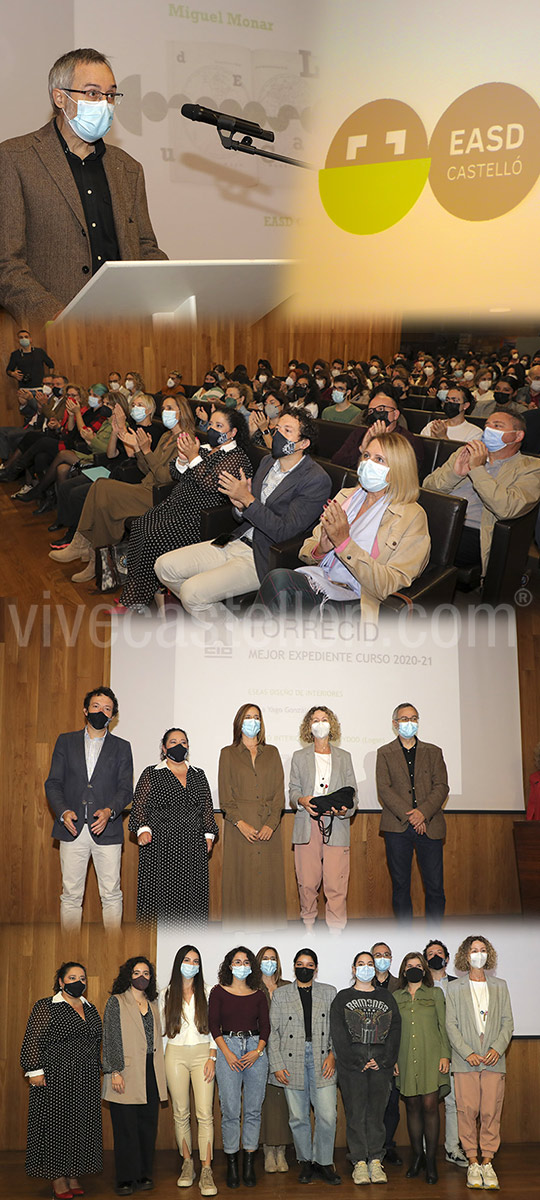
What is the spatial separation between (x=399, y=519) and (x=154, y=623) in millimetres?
1671

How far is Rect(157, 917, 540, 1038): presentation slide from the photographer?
467 cm

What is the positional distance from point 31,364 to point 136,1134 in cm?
315

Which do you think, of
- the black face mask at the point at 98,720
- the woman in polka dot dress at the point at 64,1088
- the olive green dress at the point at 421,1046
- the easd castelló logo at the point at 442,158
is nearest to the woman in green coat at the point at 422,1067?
the olive green dress at the point at 421,1046

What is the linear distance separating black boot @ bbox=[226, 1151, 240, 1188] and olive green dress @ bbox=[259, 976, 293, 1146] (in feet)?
0.61

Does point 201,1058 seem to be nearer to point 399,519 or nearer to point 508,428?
point 399,519

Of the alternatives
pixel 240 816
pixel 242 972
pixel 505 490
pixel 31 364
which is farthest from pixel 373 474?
pixel 242 972

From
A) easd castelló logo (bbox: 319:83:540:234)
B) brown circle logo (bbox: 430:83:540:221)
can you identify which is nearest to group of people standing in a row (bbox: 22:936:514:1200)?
easd castelló logo (bbox: 319:83:540:234)

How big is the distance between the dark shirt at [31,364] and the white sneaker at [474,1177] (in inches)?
143

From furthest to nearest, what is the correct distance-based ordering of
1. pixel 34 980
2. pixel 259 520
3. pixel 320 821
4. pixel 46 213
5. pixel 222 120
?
pixel 34 980 → pixel 320 821 → pixel 259 520 → pixel 222 120 → pixel 46 213

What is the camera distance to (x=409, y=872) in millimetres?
4590

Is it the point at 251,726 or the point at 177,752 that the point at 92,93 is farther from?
the point at 251,726

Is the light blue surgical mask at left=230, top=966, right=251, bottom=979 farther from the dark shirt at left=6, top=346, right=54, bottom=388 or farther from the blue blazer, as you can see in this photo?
the dark shirt at left=6, top=346, right=54, bottom=388

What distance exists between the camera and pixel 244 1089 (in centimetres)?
436

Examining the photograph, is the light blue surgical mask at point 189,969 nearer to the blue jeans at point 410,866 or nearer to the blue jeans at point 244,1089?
the blue jeans at point 244,1089
